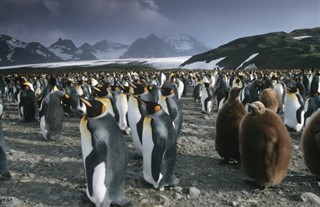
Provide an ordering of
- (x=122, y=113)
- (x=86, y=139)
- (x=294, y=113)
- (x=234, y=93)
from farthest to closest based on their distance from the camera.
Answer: (x=294, y=113) → (x=122, y=113) → (x=234, y=93) → (x=86, y=139)

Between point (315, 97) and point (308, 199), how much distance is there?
4.44 meters

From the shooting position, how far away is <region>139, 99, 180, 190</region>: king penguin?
4.36 metres

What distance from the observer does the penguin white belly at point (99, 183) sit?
3732 mm

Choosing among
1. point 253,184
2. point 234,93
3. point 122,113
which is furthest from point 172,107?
point 253,184

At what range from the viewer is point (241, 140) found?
441 centimetres

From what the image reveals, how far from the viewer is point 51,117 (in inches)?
288

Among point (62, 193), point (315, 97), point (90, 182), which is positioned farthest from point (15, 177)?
point (315, 97)

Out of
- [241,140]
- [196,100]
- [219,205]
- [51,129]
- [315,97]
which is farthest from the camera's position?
[196,100]

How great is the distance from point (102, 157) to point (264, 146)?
197 centimetres

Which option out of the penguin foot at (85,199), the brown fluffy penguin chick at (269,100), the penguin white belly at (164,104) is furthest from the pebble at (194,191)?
the brown fluffy penguin chick at (269,100)

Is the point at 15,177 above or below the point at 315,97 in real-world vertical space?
below

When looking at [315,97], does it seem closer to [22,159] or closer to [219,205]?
[219,205]

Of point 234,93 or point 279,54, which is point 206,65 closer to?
point 279,54

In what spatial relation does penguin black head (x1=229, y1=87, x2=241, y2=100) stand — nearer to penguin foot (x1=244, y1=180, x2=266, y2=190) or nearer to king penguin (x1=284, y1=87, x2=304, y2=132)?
penguin foot (x1=244, y1=180, x2=266, y2=190)
